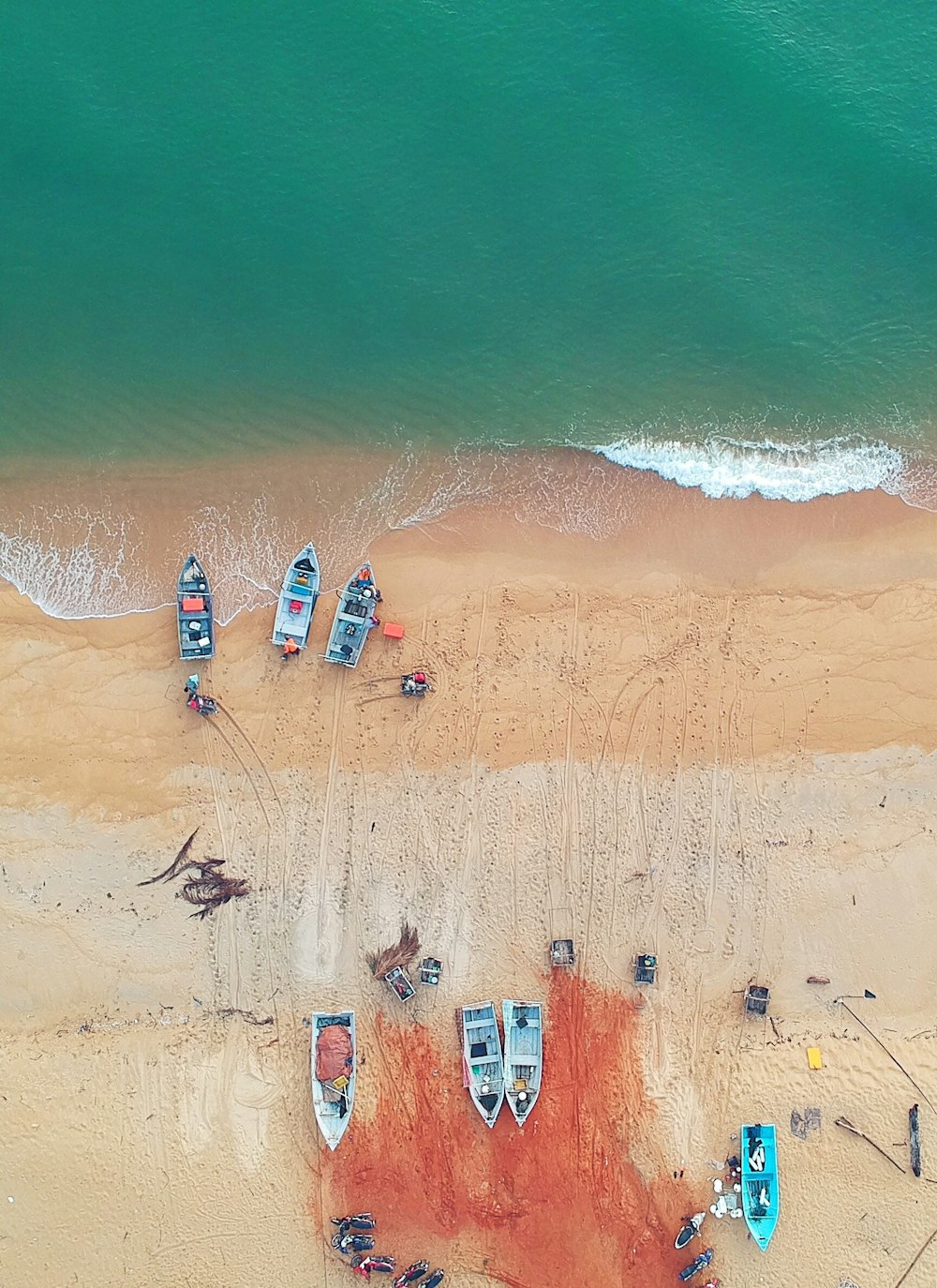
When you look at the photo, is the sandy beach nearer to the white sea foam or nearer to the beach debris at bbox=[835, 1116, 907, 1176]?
the beach debris at bbox=[835, 1116, 907, 1176]

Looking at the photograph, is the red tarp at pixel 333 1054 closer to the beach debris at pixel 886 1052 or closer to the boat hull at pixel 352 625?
the boat hull at pixel 352 625

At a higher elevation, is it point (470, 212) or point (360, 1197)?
point (470, 212)

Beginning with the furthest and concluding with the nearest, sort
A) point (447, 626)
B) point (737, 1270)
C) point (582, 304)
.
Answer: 1. point (582, 304)
2. point (447, 626)
3. point (737, 1270)

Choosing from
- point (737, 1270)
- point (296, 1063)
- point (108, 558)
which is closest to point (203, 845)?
point (296, 1063)

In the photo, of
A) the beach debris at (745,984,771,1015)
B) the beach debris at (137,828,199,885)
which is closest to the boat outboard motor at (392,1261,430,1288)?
the beach debris at (745,984,771,1015)

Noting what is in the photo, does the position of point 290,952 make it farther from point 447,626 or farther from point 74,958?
point 447,626

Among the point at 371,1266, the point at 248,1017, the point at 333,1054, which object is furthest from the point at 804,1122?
the point at 248,1017
